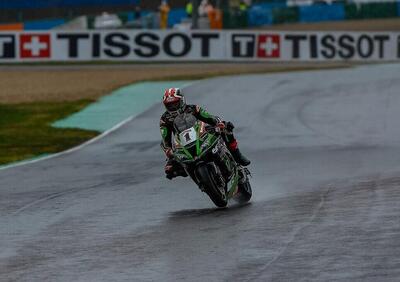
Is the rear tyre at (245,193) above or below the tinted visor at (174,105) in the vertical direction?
below

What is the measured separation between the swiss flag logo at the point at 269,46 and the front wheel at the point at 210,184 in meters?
32.7

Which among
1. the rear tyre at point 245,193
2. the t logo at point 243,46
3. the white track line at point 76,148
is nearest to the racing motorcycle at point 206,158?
the rear tyre at point 245,193

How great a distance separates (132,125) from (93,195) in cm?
1084

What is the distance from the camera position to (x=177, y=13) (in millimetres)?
71438

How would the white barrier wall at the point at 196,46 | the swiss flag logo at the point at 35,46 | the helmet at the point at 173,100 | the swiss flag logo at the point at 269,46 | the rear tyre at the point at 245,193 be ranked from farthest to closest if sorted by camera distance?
the swiss flag logo at the point at 269,46
the white barrier wall at the point at 196,46
the swiss flag logo at the point at 35,46
the rear tyre at the point at 245,193
the helmet at the point at 173,100

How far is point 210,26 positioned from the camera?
62.2 m

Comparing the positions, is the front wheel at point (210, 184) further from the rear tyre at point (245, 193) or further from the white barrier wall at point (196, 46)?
the white barrier wall at point (196, 46)

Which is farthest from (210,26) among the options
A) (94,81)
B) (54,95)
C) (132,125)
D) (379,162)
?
(379,162)

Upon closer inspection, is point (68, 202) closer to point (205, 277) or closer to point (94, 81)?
point (205, 277)

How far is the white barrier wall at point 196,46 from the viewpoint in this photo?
44.0 meters

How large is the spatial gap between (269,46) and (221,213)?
33416 millimetres

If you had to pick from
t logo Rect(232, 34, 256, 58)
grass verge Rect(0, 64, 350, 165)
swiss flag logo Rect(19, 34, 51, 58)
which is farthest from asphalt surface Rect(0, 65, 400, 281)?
t logo Rect(232, 34, 256, 58)

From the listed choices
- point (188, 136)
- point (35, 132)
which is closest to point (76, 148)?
point (35, 132)

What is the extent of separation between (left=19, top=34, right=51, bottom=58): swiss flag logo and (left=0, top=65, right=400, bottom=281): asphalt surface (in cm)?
1814
